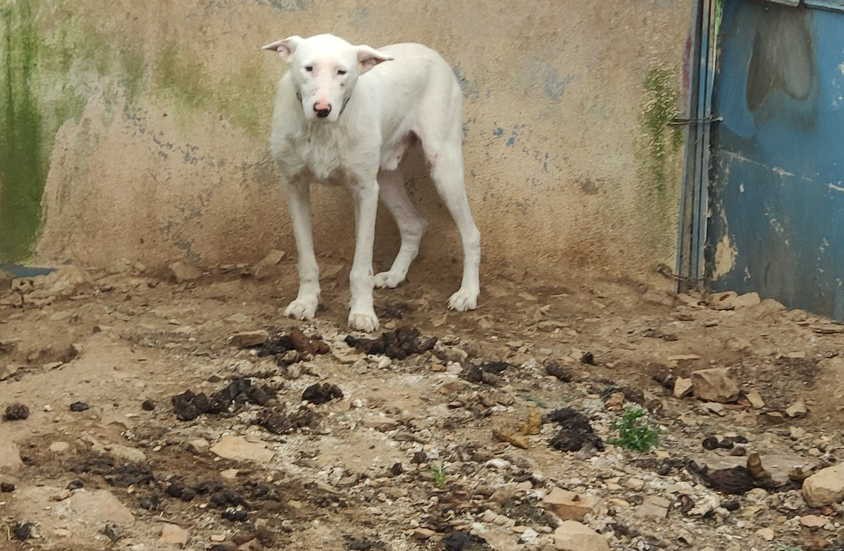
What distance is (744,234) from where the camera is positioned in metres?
8.62

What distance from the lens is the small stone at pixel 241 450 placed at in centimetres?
625

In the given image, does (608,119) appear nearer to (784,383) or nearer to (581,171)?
(581,171)

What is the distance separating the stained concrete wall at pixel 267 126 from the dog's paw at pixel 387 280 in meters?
0.30

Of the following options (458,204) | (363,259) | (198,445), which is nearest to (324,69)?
(363,259)

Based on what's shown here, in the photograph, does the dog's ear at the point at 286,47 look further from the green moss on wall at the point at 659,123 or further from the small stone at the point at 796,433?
the small stone at the point at 796,433

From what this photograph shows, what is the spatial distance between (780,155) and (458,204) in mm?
1651

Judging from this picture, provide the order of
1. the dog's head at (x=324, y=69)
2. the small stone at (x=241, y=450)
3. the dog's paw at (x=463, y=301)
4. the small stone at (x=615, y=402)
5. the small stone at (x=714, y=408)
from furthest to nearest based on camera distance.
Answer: the dog's paw at (x=463, y=301)
the dog's head at (x=324, y=69)
the small stone at (x=714, y=408)
the small stone at (x=615, y=402)
the small stone at (x=241, y=450)

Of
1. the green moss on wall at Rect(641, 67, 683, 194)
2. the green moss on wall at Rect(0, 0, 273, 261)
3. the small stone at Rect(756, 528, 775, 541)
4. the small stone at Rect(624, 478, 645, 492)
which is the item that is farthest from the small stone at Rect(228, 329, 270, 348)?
the small stone at Rect(756, 528, 775, 541)

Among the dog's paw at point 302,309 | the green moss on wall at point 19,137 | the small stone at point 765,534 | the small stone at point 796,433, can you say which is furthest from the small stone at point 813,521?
the green moss on wall at point 19,137

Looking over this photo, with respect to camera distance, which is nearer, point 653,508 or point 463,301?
point 653,508

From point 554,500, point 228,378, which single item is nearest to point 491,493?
point 554,500

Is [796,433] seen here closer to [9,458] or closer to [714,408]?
[714,408]

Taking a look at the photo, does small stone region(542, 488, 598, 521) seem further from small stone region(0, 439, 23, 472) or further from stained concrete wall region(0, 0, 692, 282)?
stained concrete wall region(0, 0, 692, 282)

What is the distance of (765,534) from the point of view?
5.75 metres
